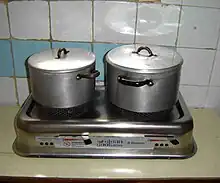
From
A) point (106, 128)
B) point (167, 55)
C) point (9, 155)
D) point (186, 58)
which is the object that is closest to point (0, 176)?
point (9, 155)

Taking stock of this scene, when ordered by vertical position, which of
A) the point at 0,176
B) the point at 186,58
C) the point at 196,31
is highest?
the point at 196,31

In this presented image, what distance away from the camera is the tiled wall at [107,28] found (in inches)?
35.9

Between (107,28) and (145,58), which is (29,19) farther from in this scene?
(145,58)

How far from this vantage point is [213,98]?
3.49ft

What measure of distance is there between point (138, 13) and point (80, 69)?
0.34 meters

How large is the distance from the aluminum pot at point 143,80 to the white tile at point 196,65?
8.3 inches

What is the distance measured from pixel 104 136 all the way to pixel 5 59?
51 cm

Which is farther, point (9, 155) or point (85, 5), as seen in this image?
point (85, 5)

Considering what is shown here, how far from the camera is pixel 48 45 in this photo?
0.97m

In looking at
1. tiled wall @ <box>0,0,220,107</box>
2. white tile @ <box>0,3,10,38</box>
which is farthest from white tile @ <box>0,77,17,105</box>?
white tile @ <box>0,3,10,38</box>

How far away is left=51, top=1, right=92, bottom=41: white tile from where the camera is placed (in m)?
0.91

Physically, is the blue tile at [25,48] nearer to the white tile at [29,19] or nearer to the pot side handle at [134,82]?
the white tile at [29,19]

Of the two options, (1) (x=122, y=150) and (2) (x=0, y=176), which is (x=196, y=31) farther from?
(2) (x=0, y=176)

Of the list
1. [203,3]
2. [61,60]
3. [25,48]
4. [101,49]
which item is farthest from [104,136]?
[203,3]
